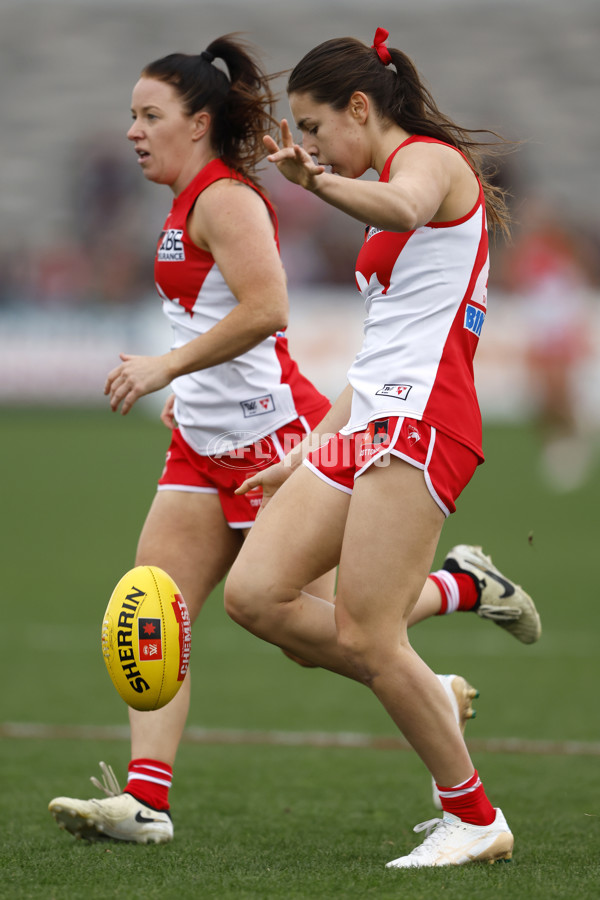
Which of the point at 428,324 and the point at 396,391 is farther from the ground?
the point at 428,324

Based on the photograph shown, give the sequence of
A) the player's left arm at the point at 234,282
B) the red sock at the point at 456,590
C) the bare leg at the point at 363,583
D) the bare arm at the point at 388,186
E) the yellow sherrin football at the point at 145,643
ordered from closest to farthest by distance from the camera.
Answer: the bare arm at the point at 388,186 → the bare leg at the point at 363,583 → the yellow sherrin football at the point at 145,643 → the player's left arm at the point at 234,282 → the red sock at the point at 456,590

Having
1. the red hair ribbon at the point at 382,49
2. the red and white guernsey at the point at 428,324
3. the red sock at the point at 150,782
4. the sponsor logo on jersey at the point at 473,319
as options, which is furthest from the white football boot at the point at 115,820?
the red hair ribbon at the point at 382,49

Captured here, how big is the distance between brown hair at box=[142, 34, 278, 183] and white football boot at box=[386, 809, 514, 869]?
2155mm

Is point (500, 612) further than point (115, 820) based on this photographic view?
Yes

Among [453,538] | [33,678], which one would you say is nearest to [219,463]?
[33,678]

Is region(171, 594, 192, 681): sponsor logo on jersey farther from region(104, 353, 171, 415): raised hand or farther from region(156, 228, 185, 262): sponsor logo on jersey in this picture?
region(156, 228, 185, 262): sponsor logo on jersey

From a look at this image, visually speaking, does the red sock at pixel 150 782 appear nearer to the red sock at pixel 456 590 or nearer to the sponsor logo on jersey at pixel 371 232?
the red sock at pixel 456 590

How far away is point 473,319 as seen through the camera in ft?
11.6

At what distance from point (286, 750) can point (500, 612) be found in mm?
1456

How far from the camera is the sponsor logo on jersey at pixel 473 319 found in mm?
3521

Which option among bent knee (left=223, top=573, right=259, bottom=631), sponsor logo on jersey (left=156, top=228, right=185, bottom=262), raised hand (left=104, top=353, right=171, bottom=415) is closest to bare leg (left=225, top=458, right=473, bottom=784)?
bent knee (left=223, top=573, right=259, bottom=631)

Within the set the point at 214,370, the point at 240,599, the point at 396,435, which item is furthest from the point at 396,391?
the point at 214,370

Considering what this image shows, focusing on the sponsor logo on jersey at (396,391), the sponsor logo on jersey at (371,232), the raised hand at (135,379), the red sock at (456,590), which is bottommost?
the red sock at (456,590)

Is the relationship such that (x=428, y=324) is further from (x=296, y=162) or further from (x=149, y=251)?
(x=149, y=251)
